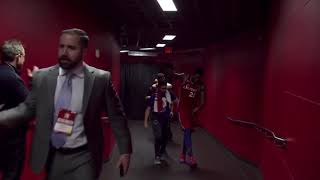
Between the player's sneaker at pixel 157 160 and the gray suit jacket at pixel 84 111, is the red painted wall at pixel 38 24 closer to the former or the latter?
the gray suit jacket at pixel 84 111

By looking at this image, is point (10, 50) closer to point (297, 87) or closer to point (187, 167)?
point (297, 87)

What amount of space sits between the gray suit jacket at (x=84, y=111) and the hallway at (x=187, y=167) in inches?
129

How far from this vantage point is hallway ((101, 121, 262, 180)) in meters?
6.14

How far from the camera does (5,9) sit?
340 centimetres

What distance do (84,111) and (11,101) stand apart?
3.27 ft

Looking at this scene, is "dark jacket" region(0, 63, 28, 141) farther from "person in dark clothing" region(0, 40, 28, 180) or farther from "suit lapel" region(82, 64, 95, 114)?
"suit lapel" region(82, 64, 95, 114)

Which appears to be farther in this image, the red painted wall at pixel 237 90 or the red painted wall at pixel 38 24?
the red painted wall at pixel 237 90

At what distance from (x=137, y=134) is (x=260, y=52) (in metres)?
5.31

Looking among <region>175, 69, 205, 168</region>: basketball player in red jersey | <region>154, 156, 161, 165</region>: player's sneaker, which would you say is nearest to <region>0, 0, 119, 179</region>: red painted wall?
<region>175, 69, 205, 168</region>: basketball player in red jersey

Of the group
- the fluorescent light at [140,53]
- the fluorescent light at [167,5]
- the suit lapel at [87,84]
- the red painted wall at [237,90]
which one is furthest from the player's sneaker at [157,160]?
the fluorescent light at [140,53]

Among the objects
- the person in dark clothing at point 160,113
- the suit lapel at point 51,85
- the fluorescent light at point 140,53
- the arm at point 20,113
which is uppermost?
the fluorescent light at point 140,53

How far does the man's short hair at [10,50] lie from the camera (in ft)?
10.5

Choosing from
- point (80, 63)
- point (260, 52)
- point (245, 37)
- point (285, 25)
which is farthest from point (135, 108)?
point (80, 63)

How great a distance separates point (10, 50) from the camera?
10.5 feet
